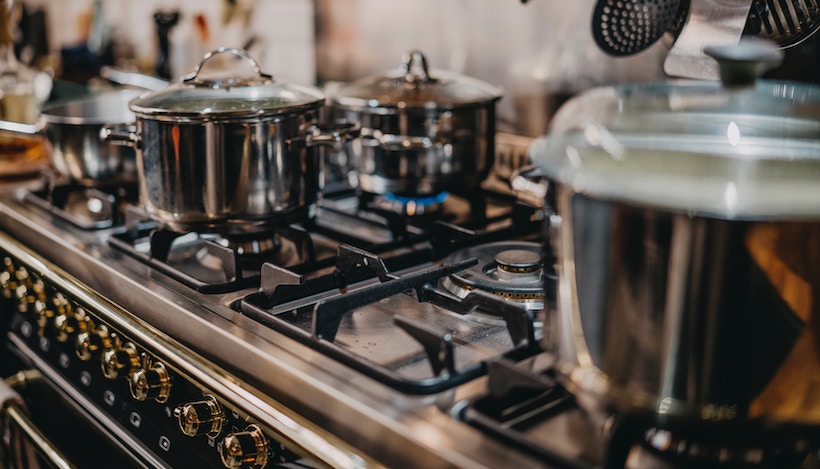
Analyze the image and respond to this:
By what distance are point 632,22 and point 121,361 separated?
91 centimetres

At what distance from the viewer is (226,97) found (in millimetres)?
1126

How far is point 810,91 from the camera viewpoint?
70 centimetres

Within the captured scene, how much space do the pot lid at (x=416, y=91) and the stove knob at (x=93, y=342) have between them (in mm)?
519

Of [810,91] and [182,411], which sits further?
[182,411]

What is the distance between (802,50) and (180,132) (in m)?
0.88

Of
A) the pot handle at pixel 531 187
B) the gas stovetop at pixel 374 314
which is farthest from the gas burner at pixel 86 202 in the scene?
the pot handle at pixel 531 187

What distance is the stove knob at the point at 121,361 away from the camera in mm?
1100

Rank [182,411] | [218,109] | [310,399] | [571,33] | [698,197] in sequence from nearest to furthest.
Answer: [698,197] < [310,399] < [182,411] < [218,109] < [571,33]

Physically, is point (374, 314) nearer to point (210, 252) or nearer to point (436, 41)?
point (210, 252)

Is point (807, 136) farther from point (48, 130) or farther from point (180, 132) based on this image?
point (48, 130)

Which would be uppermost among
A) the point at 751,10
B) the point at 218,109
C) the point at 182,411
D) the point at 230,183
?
the point at 751,10

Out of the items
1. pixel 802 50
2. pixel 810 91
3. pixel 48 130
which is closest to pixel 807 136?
pixel 810 91

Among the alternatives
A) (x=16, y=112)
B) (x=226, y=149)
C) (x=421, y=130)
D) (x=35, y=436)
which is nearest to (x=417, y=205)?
(x=421, y=130)

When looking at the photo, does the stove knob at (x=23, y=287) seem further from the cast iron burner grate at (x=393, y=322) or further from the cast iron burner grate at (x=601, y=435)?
the cast iron burner grate at (x=601, y=435)
